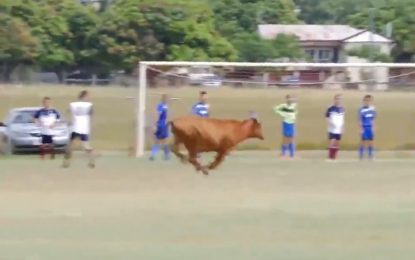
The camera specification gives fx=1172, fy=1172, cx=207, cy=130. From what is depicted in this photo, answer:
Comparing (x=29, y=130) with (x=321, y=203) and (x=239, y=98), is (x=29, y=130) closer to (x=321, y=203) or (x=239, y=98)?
(x=239, y=98)

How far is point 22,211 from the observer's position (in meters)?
14.8

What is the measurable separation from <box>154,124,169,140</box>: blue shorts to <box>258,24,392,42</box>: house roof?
5300cm

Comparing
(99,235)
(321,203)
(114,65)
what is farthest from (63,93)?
(99,235)

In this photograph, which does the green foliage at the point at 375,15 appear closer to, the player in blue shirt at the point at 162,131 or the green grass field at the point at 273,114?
the green grass field at the point at 273,114

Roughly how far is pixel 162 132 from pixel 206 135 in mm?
5955

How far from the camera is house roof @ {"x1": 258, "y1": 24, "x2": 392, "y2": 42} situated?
81.5m

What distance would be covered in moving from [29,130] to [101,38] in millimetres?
39044

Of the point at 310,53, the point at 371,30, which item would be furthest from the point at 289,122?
the point at 310,53

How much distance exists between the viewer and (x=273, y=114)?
36781 mm

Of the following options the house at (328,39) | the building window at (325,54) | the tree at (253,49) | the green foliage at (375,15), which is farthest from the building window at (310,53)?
the tree at (253,49)

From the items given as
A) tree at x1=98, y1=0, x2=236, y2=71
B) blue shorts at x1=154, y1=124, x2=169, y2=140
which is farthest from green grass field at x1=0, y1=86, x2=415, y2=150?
tree at x1=98, y1=0, x2=236, y2=71

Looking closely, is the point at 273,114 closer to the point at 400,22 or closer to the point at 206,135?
the point at 206,135

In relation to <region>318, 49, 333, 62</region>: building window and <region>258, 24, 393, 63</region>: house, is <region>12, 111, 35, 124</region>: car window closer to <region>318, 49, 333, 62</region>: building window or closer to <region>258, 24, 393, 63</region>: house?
<region>258, 24, 393, 63</region>: house

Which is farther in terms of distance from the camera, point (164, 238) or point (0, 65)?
point (0, 65)
